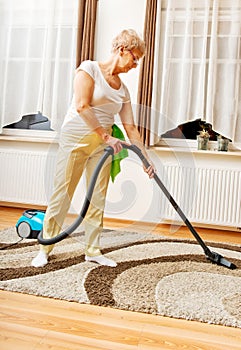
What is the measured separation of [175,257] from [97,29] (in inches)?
91.5

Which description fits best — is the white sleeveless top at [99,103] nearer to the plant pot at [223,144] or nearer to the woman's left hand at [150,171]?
the woman's left hand at [150,171]

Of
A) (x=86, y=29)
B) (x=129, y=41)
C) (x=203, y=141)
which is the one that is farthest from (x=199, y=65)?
(x=129, y=41)

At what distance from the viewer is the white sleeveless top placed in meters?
2.07

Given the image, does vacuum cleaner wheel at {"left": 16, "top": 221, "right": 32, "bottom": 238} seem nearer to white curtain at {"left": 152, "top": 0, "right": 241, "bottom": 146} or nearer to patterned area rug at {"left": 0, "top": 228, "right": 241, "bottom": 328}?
patterned area rug at {"left": 0, "top": 228, "right": 241, "bottom": 328}

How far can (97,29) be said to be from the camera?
3873mm

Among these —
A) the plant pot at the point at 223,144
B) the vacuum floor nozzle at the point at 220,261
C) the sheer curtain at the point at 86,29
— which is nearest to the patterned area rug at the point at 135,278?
the vacuum floor nozzle at the point at 220,261

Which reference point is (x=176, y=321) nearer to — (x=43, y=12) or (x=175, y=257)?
(x=175, y=257)

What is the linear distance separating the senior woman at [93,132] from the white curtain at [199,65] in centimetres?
137

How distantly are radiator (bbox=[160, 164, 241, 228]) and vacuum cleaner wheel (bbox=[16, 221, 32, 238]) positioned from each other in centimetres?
127

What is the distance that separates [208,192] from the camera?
357cm

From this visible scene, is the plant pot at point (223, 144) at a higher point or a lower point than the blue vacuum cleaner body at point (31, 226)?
higher

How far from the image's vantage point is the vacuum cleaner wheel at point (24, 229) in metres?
2.76

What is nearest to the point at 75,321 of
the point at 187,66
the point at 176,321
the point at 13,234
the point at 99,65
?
the point at 176,321

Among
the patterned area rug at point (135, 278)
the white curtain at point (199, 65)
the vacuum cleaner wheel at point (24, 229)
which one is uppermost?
the white curtain at point (199, 65)
